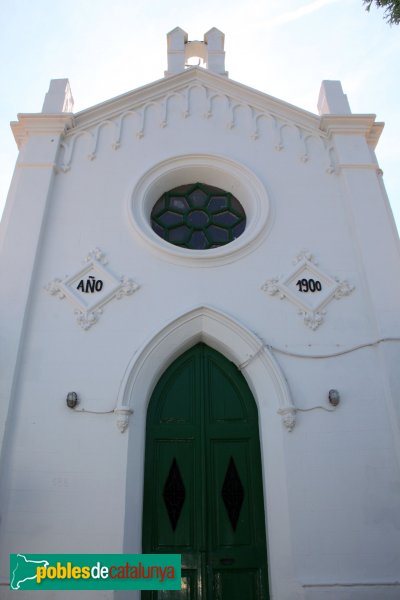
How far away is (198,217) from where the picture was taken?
8086 millimetres

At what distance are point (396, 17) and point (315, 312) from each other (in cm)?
378

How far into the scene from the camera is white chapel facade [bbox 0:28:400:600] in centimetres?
550

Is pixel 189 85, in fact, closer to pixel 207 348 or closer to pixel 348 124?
pixel 348 124

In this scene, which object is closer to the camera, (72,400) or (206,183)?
(72,400)

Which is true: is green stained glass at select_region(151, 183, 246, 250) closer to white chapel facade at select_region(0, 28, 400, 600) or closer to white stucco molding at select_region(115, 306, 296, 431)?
white chapel facade at select_region(0, 28, 400, 600)

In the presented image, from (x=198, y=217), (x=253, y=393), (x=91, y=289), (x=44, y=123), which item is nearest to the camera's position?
(x=253, y=393)

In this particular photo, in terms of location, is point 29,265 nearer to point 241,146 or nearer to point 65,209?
point 65,209

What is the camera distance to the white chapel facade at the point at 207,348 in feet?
18.1

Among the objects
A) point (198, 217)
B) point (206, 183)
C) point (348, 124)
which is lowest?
point (198, 217)

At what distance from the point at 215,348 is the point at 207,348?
0.12 m

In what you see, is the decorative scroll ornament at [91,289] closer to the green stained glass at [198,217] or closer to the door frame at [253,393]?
the door frame at [253,393]

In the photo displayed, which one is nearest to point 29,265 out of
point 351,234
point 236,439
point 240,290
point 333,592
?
point 240,290

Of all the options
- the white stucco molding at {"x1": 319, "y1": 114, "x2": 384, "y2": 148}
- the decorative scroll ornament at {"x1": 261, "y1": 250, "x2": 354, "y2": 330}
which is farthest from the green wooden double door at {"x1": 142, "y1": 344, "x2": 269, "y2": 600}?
the white stucco molding at {"x1": 319, "y1": 114, "x2": 384, "y2": 148}

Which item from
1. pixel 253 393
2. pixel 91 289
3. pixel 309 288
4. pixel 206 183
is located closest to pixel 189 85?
pixel 206 183
